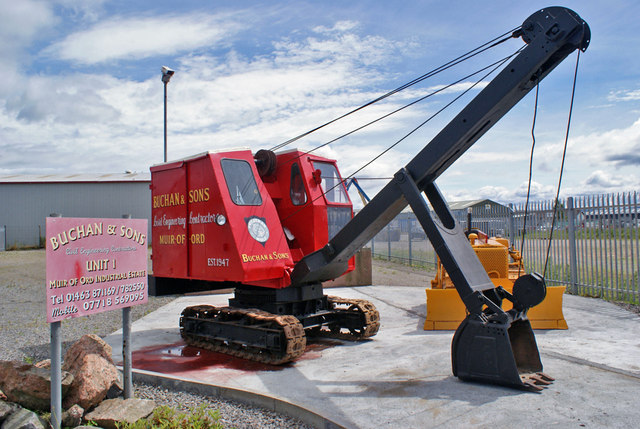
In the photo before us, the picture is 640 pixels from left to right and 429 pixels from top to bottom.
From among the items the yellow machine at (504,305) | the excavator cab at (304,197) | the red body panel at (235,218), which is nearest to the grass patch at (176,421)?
the red body panel at (235,218)

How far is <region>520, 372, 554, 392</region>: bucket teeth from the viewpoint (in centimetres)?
500

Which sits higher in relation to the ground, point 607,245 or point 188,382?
point 607,245

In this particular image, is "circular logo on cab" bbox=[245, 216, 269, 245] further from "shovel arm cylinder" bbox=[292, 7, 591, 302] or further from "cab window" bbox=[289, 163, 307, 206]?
"shovel arm cylinder" bbox=[292, 7, 591, 302]

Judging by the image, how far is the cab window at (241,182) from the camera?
281 inches

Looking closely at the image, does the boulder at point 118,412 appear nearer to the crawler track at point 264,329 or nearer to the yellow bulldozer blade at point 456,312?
the crawler track at point 264,329

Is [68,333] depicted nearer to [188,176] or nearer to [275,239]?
[188,176]

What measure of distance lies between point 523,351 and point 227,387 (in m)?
3.25

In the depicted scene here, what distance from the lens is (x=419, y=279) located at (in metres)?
16.5

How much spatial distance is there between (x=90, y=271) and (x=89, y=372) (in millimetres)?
1001

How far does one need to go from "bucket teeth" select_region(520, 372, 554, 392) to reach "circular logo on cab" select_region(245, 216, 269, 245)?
12.1 ft

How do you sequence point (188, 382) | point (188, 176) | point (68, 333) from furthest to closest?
point (68, 333)
point (188, 176)
point (188, 382)

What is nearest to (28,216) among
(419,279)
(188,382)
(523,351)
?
(419,279)

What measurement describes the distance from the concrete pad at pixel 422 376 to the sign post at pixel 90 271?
1.37 metres

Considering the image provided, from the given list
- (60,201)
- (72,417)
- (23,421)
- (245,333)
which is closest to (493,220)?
(245,333)
